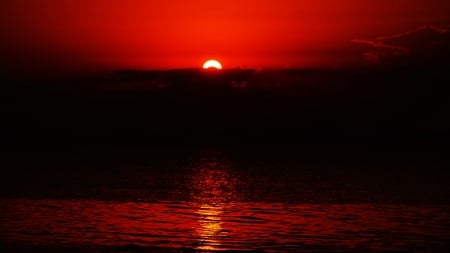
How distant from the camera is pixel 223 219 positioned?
3738cm

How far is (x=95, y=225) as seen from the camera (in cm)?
3447

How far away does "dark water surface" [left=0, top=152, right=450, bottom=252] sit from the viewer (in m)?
29.9

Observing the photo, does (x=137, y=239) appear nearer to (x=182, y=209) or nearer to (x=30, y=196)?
(x=182, y=209)

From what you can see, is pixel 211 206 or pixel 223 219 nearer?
pixel 223 219

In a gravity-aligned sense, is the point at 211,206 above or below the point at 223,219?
above

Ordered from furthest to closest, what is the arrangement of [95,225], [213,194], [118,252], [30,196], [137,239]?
[213,194] < [30,196] < [95,225] < [137,239] < [118,252]

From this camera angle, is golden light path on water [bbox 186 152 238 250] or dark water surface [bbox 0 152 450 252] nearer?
dark water surface [bbox 0 152 450 252]

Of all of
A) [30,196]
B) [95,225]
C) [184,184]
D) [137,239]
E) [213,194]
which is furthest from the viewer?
[184,184]

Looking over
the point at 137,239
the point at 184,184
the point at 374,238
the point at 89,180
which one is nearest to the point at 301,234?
the point at 374,238

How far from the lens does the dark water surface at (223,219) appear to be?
2992 centimetres

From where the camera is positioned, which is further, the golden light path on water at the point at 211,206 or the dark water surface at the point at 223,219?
the golden light path on water at the point at 211,206

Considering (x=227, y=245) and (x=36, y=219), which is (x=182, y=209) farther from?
(x=227, y=245)

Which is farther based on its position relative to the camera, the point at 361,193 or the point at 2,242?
the point at 361,193

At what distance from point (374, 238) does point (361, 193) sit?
2613cm
